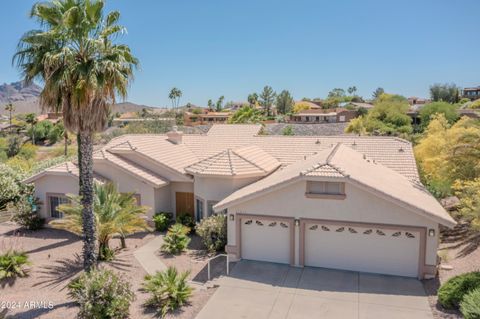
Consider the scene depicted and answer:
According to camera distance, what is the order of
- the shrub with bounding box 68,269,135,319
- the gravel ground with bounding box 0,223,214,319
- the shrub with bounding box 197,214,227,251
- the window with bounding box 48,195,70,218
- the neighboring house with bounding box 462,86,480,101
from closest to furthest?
the shrub with bounding box 68,269,135,319 → the gravel ground with bounding box 0,223,214,319 → the shrub with bounding box 197,214,227,251 → the window with bounding box 48,195,70,218 → the neighboring house with bounding box 462,86,480,101

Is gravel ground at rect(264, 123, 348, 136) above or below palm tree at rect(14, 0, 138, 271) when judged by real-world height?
below

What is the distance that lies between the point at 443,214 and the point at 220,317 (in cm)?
907

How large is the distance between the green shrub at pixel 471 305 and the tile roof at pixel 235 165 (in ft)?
38.4

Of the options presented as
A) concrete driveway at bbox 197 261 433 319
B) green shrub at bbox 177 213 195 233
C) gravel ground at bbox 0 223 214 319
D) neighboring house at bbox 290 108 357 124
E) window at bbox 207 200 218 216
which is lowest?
gravel ground at bbox 0 223 214 319

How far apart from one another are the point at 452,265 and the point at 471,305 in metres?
6.04

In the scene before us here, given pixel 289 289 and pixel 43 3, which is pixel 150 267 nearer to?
pixel 289 289

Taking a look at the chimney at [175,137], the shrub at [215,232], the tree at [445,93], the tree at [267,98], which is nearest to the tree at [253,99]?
the tree at [267,98]

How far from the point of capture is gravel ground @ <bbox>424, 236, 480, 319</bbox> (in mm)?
12680

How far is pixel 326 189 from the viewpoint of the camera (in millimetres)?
16234

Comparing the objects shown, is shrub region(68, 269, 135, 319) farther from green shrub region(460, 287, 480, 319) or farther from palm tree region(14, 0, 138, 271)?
green shrub region(460, 287, 480, 319)

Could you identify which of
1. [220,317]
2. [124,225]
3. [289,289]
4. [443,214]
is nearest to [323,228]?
[289,289]

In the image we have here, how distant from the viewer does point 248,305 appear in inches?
534

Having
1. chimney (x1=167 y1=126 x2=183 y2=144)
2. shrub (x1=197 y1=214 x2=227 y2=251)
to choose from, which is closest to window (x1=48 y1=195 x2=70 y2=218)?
chimney (x1=167 y1=126 x2=183 y2=144)

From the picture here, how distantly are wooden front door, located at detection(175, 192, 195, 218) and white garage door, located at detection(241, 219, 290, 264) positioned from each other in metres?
6.94
